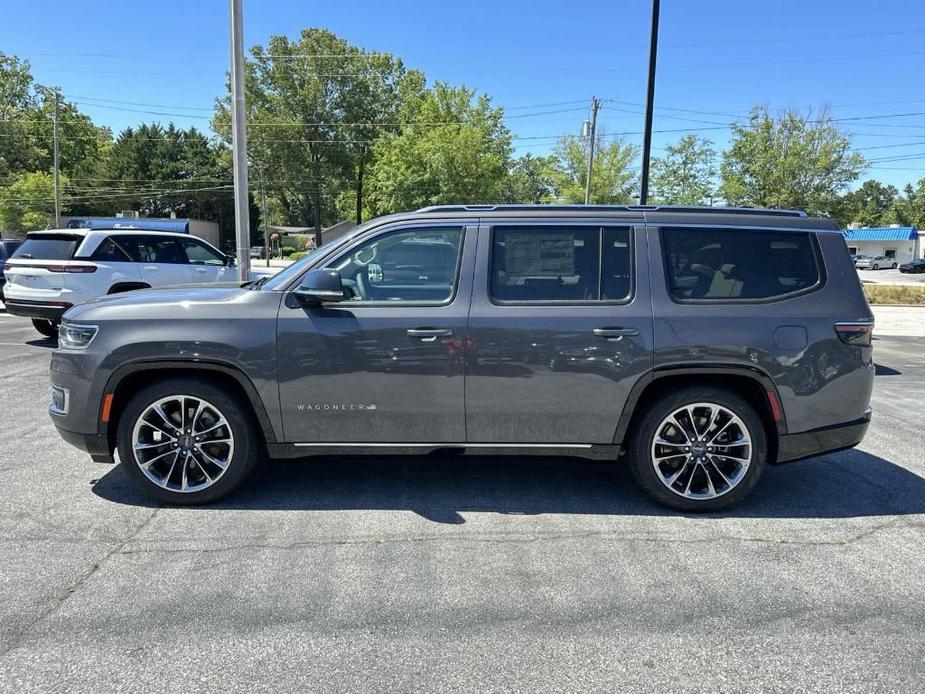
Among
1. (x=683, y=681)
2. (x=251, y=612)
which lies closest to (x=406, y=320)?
(x=251, y=612)

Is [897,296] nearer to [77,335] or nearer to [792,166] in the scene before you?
[792,166]

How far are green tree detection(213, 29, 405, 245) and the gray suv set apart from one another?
52.2 m

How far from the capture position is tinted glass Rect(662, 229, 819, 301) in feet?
13.6

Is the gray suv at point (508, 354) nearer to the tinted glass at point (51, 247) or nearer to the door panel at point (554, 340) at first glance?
Answer: the door panel at point (554, 340)

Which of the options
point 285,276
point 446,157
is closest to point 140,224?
point 446,157

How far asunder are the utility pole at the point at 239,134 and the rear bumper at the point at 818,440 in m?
8.46

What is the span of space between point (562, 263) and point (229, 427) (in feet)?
7.61

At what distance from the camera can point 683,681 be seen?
2.57 m

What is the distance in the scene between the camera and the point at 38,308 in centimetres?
1027

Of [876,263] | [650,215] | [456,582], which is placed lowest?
[456,582]

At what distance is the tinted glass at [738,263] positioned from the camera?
13.6ft

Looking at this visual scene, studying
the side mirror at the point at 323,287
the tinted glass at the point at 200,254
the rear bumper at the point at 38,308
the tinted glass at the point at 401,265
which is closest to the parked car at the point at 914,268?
the tinted glass at the point at 200,254

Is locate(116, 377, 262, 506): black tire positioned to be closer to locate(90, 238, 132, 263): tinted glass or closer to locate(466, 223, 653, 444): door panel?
locate(466, 223, 653, 444): door panel

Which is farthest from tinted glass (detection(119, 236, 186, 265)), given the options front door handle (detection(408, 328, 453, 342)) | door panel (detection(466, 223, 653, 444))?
door panel (detection(466, 223, 653, 444))
